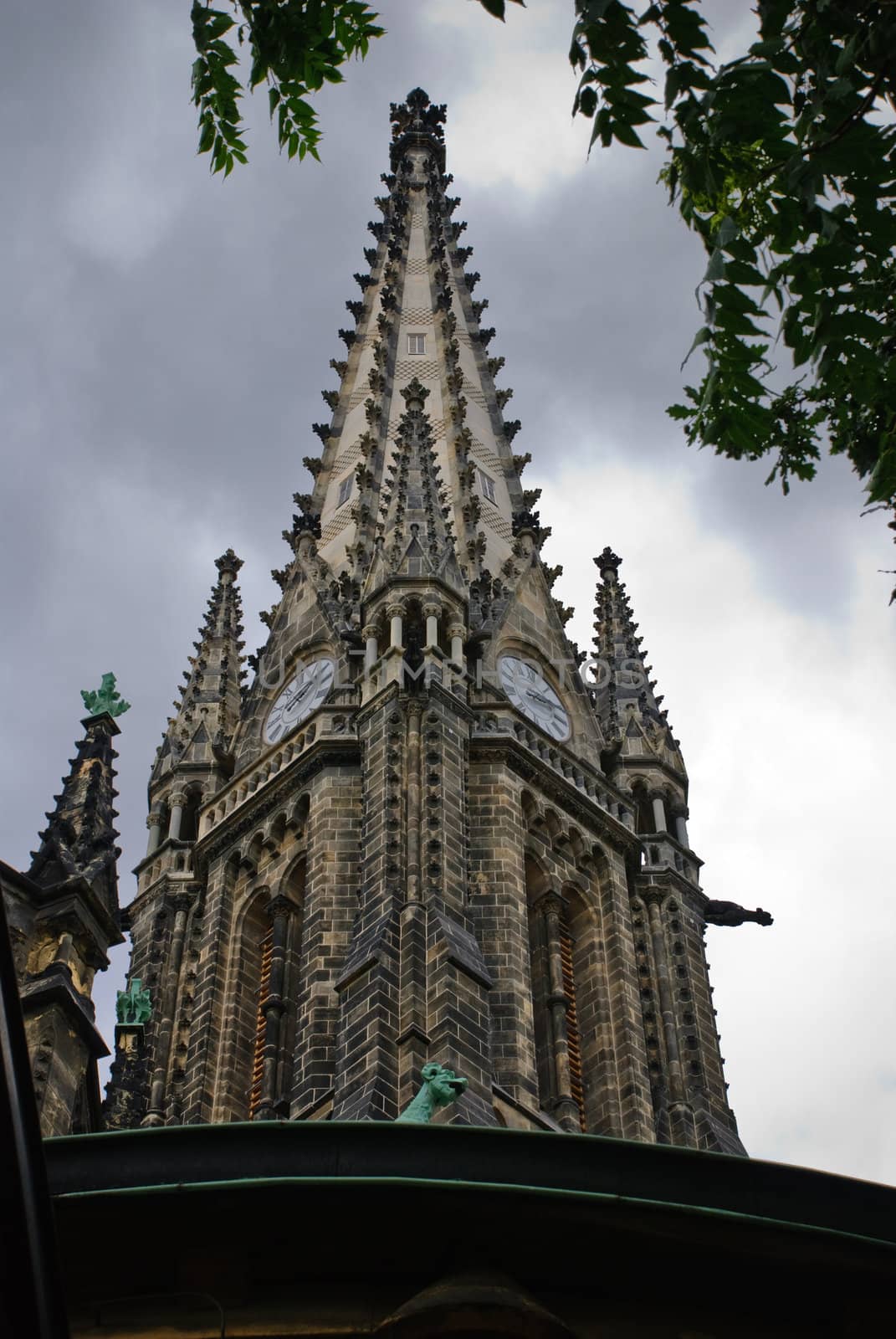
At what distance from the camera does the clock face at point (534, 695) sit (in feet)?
117

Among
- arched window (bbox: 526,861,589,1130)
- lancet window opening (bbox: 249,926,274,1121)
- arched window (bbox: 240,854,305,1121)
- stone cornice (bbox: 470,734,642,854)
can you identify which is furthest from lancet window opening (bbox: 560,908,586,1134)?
lancet window opening (bbox: 249,926,274,1121)

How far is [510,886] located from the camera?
30.8 meters

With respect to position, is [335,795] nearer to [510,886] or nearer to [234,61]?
[510,886]

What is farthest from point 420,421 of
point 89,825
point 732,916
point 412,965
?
point 89,825

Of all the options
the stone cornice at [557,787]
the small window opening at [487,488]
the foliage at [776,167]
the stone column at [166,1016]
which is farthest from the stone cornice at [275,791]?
the foliage at [776,167]

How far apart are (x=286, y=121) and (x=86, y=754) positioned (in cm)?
1438

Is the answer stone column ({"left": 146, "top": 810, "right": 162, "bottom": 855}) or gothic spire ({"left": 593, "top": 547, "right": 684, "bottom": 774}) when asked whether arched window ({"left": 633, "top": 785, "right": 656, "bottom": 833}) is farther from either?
stone column ({"left": 146, "top": 810, "right": 162, "bottom": 855})

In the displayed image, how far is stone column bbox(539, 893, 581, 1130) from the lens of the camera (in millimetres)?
28766

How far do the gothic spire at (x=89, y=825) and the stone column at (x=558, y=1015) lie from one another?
858 cm

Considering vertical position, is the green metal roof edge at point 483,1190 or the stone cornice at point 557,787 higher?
the stone cornice at point 557,787

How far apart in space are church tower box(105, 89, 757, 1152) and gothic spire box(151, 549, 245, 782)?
8 cm

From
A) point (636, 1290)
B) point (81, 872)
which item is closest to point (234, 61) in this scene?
point (636, 1290)

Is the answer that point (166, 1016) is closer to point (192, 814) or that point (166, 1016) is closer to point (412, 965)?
point (192, 814)

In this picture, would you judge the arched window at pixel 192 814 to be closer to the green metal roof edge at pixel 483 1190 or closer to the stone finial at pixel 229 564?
the stone finial at pixel 229 564
